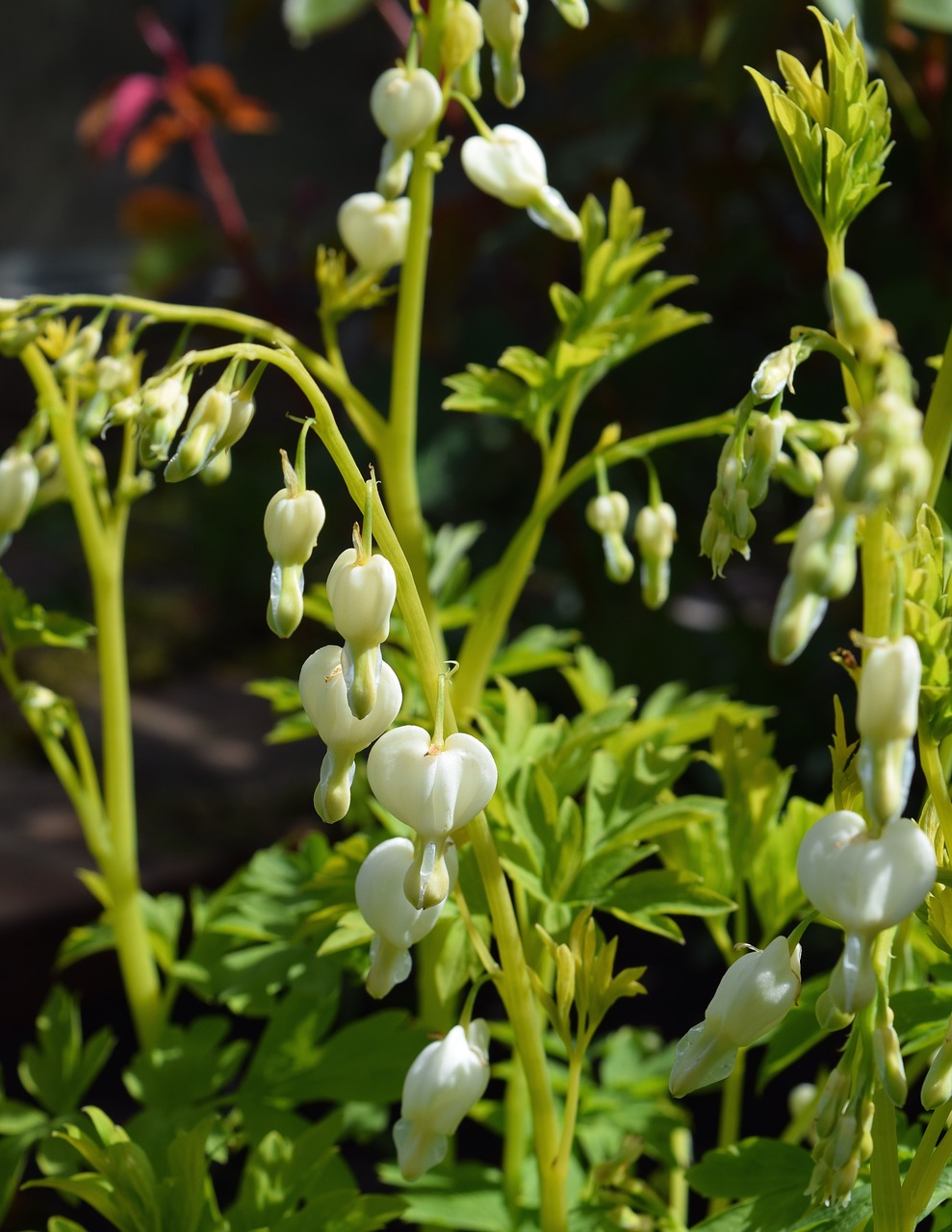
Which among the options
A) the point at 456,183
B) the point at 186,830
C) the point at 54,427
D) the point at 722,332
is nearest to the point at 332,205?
the point at 456,183

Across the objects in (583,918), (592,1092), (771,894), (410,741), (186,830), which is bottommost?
(186,830)

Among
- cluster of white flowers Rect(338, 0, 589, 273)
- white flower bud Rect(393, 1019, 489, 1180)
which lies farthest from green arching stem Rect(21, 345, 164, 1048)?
white flower bud Rect(393, 1019, 489, 1180)

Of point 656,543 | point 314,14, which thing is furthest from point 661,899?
point 314,14

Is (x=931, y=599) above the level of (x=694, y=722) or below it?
above

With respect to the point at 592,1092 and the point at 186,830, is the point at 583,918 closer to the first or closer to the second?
the point at 592,1092

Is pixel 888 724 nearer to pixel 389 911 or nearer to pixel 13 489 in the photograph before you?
pixel 389 911

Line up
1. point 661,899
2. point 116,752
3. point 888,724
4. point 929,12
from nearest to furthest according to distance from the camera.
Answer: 1. point 888,724
2. point 661,899
3. point 116,752
4. point 929,12

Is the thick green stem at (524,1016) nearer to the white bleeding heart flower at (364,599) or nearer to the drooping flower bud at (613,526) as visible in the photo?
the white bleeding heart flower at (364,599)
